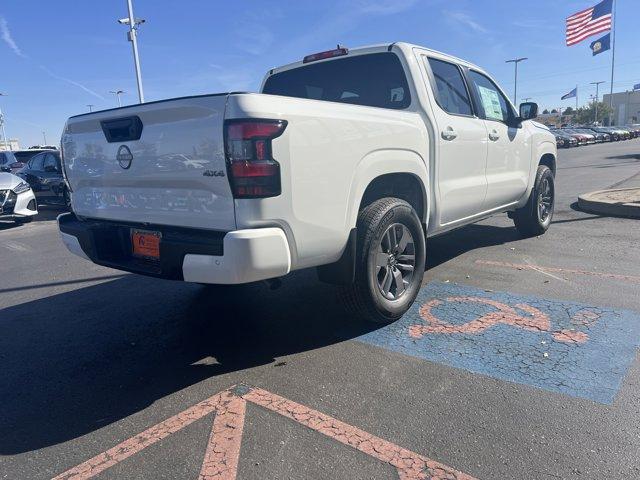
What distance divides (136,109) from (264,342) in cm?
178

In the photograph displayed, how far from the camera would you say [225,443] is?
2.38 meters

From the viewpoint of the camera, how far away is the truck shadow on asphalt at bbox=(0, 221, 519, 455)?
2.75 meters

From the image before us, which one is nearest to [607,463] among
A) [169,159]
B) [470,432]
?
[470,432]

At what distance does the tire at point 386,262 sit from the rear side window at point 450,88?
4.16 ft

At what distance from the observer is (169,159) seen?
2936 millimetres

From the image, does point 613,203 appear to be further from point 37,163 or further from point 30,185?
point 37,163

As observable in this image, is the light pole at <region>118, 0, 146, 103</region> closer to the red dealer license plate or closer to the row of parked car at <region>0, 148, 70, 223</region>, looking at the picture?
the row of parked car at <region>0, 148, 70, 223</region>

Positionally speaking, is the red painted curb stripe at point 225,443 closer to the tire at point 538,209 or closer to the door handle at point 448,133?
the door handle at point 448,133

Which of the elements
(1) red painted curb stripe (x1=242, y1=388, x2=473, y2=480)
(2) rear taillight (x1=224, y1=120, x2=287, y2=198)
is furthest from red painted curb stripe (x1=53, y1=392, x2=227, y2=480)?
(2) rear taillight (x1=224, y1=120, x2=287, y2=198)

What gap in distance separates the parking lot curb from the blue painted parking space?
15.6 feet

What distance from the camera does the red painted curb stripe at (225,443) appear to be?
2.17 m

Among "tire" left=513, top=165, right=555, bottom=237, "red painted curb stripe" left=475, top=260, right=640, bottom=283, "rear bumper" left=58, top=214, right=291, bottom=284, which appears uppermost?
"rear bumper" left=58, top=214, right=291, bottom=284

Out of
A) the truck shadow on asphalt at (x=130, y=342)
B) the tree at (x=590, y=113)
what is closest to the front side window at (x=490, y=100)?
the truck shadow on asphalt at (x=130, y=342)

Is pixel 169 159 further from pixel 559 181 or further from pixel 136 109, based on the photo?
pixel 559 181
